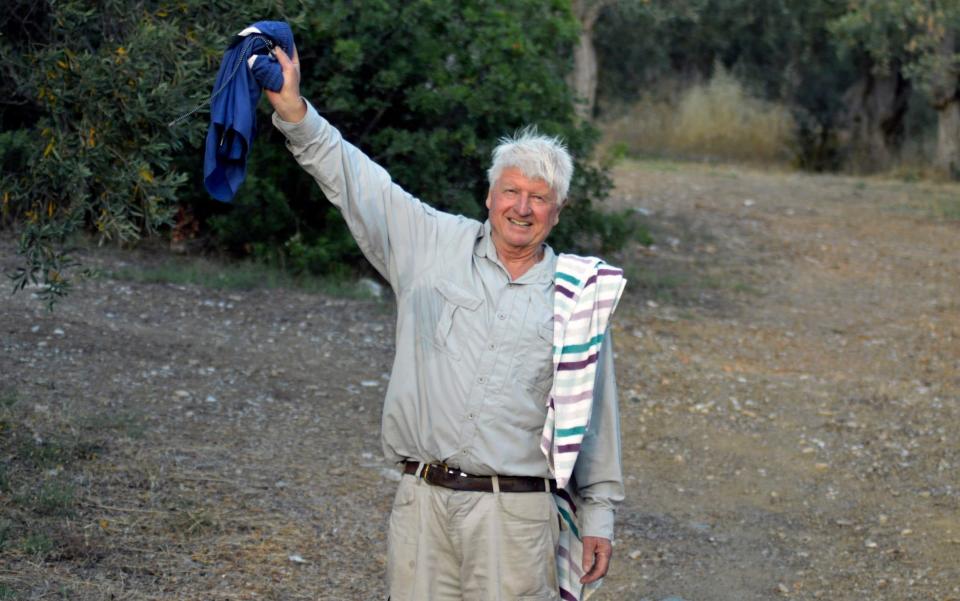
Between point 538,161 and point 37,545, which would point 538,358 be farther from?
point 37,545

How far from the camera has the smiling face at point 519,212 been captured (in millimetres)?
3291

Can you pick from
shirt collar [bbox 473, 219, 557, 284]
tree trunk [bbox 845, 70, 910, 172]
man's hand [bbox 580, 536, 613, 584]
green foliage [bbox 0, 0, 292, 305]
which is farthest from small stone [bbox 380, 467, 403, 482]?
tree trunk [bbox 845, 70, 910, 172]

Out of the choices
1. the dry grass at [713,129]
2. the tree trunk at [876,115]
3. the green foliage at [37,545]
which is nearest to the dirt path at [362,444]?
the green foliage at [37,545]

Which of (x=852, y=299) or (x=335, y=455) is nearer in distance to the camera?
(x=335, y=455)

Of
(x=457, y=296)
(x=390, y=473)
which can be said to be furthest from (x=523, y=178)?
(x=390, y=473)

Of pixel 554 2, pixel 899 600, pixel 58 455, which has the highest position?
pixel 554 2

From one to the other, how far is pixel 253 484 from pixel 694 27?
2004cm

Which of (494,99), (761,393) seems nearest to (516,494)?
(761,393)

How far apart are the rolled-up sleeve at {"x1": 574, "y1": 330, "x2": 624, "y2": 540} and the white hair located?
0.42 m

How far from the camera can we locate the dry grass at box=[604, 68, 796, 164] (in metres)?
22.2

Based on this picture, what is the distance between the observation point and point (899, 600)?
5.59 meters

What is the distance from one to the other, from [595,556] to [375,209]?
1065mm

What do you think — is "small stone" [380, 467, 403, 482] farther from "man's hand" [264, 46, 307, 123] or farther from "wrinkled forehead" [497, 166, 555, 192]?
"man's hand" [264, 46, 307, 123]

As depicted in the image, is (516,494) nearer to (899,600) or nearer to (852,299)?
(899,600)
